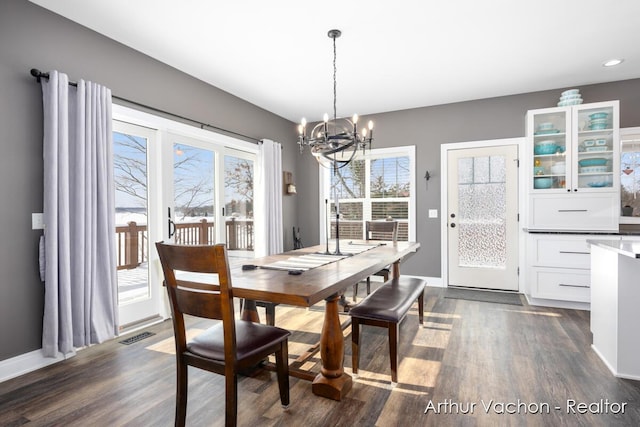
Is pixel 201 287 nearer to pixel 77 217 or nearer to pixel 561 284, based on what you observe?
pixel 77 217

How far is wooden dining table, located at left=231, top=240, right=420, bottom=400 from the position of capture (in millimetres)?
1501

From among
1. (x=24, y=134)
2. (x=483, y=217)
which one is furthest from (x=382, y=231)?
(x=24, y=134)

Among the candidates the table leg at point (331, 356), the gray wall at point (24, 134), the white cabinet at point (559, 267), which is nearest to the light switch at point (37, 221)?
the gray wall at point (24, 134)

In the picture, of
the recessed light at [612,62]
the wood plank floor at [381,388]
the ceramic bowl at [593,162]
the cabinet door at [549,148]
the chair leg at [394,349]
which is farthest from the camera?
the cabinet door at [549,148]

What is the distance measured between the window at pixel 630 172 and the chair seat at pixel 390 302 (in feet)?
9.57

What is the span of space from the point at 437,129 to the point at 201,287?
166 inches

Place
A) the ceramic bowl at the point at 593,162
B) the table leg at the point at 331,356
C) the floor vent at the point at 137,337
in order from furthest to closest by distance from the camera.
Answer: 1. the ceramic bowl at the point at 593,162
2. the floor vent at the point at 137,337
3. the table leg at the point at 331,356

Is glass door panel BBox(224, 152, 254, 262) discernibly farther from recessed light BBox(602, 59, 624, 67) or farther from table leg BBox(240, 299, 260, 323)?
recessed light BBox(602, 59, 624, 67)

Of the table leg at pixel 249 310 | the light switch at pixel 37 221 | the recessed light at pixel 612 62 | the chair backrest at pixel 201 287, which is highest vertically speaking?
the recessed light at pixel 612 62

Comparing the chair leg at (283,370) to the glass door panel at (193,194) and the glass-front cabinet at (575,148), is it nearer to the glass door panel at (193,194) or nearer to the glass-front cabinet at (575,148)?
the glass door panel at (193,194)

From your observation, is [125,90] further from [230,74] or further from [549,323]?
[549,323]

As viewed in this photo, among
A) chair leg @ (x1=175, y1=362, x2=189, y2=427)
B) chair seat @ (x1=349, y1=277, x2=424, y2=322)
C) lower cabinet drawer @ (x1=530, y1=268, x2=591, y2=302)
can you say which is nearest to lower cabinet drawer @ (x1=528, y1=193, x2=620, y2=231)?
lower cabinet drawer @ (x1=530, y1=268, x2=591, y2=302)

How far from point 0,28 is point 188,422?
272cm

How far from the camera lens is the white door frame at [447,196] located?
433 centimetres
